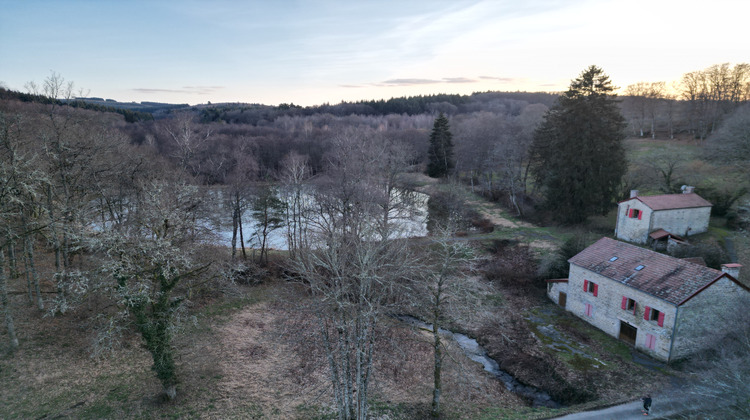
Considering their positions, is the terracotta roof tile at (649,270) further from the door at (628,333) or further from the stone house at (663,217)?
the stone house at (663,217)

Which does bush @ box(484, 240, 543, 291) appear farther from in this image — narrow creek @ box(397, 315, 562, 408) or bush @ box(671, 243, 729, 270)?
bush @ box(671, 243, 729, 270)

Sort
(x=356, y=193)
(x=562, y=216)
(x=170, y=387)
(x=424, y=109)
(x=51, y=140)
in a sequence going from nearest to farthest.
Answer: (x=170, y=387), (x=51, y=140), (x=356, y=193), (x=562, y=216), (x=424, y=109)

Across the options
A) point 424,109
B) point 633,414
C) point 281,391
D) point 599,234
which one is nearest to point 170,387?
point 281,391

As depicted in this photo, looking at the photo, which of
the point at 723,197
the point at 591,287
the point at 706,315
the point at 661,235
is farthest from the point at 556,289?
the point at 723,197

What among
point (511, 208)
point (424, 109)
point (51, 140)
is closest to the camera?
point (51, 140)

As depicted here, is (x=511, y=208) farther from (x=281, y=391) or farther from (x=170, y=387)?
(x=170, y=387)

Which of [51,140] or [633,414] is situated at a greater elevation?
[51,140]
